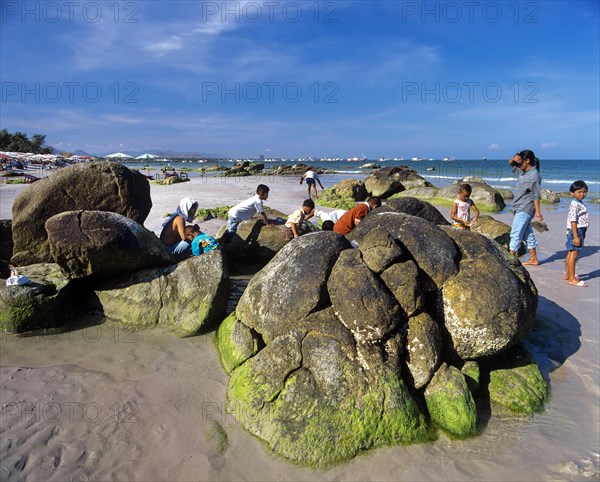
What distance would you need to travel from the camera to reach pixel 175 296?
598 centimetres

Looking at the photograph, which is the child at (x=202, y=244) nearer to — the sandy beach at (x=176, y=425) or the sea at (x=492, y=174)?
the sandy beach at (x=176, y=425)

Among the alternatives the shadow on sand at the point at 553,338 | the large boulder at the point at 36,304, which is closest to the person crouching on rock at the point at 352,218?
the shadow on sand at the point at 553,338

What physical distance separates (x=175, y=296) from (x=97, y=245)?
4.35 feet

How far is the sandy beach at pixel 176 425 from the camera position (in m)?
3.51

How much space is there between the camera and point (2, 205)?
16.8m

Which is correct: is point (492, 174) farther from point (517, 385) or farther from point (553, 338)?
point (517, 385)

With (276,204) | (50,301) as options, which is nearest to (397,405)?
(50,301)

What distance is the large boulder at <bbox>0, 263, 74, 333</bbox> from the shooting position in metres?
5.58

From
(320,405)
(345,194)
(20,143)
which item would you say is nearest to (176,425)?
(320,405)

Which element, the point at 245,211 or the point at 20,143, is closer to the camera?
the point at 245,211

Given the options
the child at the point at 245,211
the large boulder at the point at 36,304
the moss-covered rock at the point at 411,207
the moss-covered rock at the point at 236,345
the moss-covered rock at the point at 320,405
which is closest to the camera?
the moss-covered rock at the point at 320,405

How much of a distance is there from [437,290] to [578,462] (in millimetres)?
2019

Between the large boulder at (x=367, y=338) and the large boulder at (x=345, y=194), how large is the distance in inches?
556

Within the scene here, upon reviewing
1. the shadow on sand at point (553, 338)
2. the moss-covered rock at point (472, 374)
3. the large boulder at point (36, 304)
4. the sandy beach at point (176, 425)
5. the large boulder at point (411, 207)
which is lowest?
the sandy beach at point (176, 425)
